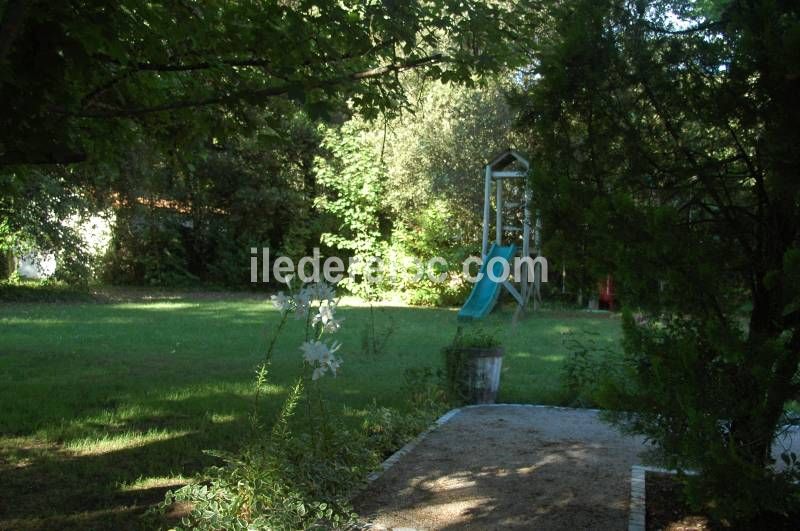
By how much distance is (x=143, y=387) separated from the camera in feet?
25.1

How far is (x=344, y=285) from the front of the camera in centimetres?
2061

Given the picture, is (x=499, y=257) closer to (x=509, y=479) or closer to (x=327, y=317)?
(x=509, y=479)

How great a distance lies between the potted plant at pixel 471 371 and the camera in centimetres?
697

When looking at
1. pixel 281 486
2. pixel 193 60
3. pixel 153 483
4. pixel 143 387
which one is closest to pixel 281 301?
pixel 281 486

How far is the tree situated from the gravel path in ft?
2.83

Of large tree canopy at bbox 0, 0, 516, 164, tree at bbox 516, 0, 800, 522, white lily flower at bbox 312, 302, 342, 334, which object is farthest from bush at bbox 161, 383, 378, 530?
large tree canopy at bbox 0, 0, 516, 164

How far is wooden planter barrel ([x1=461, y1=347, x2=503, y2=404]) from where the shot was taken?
6956 mm

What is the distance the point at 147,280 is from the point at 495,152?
11.4m

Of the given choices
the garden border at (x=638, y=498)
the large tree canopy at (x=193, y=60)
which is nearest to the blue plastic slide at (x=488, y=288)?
the large tree canopy at (x=193, y=60)

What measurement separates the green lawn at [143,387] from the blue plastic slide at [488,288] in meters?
0.74

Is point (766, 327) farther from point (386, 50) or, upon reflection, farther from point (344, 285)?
point (344, 285)

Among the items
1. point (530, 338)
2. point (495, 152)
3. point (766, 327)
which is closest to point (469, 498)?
point (766, 327)

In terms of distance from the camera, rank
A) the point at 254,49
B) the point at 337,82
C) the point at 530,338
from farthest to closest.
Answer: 1. the point at 530,338
2. the point at 254,49
3. the point at 337,82

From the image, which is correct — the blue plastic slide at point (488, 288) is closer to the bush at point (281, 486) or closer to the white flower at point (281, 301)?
the bush at point (281, 486)
